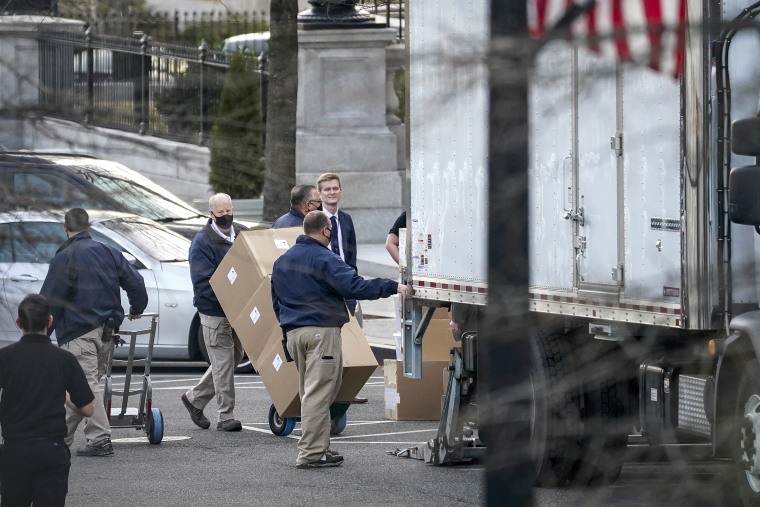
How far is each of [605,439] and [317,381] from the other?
81.1 inches

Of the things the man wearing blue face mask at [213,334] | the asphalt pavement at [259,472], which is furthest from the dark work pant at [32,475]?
the man wearing blue face mask at [213,334]

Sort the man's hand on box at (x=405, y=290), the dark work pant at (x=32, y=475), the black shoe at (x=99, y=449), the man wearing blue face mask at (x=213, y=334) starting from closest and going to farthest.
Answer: the dark work pant at (x=32, y=475) < the man's hand on box at (x=405, y=290) < the black shoe at (x=99, y=449) < the man wearing blue face mask at (x=213, y=334)

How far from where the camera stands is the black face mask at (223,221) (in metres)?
10.7

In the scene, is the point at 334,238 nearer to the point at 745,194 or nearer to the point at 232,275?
the point at 232,275

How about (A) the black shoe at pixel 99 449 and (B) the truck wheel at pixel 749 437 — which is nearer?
(B) the truck wheel at pixel 749 437

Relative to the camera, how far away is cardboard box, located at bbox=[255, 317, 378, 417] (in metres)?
9.86

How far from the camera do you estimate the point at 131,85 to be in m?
3.01

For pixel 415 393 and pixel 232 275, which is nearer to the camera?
pixel 232 275

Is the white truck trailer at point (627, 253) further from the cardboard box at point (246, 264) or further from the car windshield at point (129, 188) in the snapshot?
the cardboard box at point (246, 264)

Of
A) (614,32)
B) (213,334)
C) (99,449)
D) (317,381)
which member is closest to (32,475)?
(317,381)

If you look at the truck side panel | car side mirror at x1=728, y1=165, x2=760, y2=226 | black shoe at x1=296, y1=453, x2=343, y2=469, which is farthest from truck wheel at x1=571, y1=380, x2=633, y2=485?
black shoe at x1=296, y1=453, x2=343, y2=469

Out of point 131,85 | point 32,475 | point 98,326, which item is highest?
point 131,85

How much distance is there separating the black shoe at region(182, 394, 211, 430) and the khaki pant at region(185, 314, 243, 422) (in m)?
0.03

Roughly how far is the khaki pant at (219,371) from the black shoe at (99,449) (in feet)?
3.79
